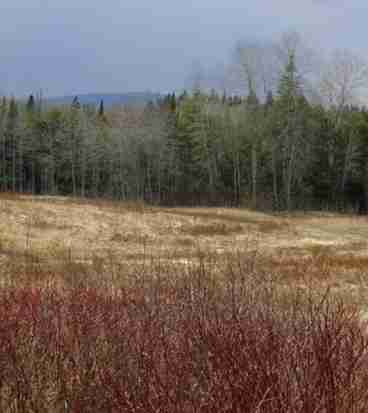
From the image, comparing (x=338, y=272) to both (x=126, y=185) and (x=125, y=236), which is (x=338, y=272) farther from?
(x=126, y=185)

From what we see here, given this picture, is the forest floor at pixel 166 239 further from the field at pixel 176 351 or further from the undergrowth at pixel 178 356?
the undergrowth at pixel 178 356

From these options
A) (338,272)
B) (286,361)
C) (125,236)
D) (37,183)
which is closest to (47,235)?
(125,236)

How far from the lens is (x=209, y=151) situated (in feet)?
168

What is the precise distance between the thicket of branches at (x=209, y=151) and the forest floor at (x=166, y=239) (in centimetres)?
A: 1748

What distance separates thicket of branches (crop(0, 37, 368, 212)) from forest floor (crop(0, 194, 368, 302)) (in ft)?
57.3

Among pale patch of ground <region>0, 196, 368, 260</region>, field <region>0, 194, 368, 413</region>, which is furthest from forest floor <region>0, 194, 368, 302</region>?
field <region>0, 194, 368, 413</region>

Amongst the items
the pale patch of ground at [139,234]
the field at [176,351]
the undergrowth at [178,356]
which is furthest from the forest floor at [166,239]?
the undergrowth at [178,356]

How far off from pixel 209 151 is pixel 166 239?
30.7 m

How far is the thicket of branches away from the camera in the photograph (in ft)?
149

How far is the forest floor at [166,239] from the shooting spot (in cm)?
1452

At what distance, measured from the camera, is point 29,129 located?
57.8 m

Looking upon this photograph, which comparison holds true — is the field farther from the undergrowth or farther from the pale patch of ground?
the pale patch of ground

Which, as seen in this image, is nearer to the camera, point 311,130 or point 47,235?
point 47,235

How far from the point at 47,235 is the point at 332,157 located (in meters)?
32.7
